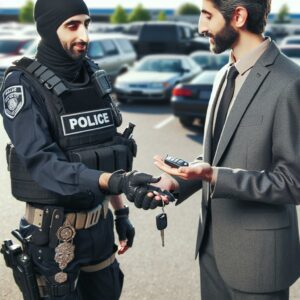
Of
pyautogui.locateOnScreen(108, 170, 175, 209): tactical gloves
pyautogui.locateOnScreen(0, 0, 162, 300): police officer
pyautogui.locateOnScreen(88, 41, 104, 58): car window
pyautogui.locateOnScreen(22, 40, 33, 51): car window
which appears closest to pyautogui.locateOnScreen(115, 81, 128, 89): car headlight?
pyautogui.locateOnScreen(88, 41, 104, 58): car window

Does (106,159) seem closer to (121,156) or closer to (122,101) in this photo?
(121,156)

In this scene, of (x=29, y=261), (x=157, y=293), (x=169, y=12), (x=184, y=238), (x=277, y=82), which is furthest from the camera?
(x=169, y=12)

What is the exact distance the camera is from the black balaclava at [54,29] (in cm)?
239

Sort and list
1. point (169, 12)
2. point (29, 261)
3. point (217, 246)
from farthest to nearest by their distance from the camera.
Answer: point (169, 12)
point (29, 261)
point (217, 246)

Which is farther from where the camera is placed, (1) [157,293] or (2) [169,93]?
(2) [169,93]

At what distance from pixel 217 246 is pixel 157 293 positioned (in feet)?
5.22

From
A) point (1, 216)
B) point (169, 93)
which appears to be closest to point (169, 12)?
point (169, 93)

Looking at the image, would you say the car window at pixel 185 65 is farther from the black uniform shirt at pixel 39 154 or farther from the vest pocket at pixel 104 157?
the black uniform shirt at pixel 39 154

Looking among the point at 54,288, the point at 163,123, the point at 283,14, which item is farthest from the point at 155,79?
the point at 283,14

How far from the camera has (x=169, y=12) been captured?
8144 cm

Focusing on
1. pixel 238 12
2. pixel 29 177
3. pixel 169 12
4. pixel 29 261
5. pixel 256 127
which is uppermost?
pixel 238 12

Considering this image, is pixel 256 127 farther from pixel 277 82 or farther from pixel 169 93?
Result: pixel 169 93

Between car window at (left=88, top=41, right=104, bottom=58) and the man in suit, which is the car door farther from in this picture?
the man in suit

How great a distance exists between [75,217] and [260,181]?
3.25 feet
